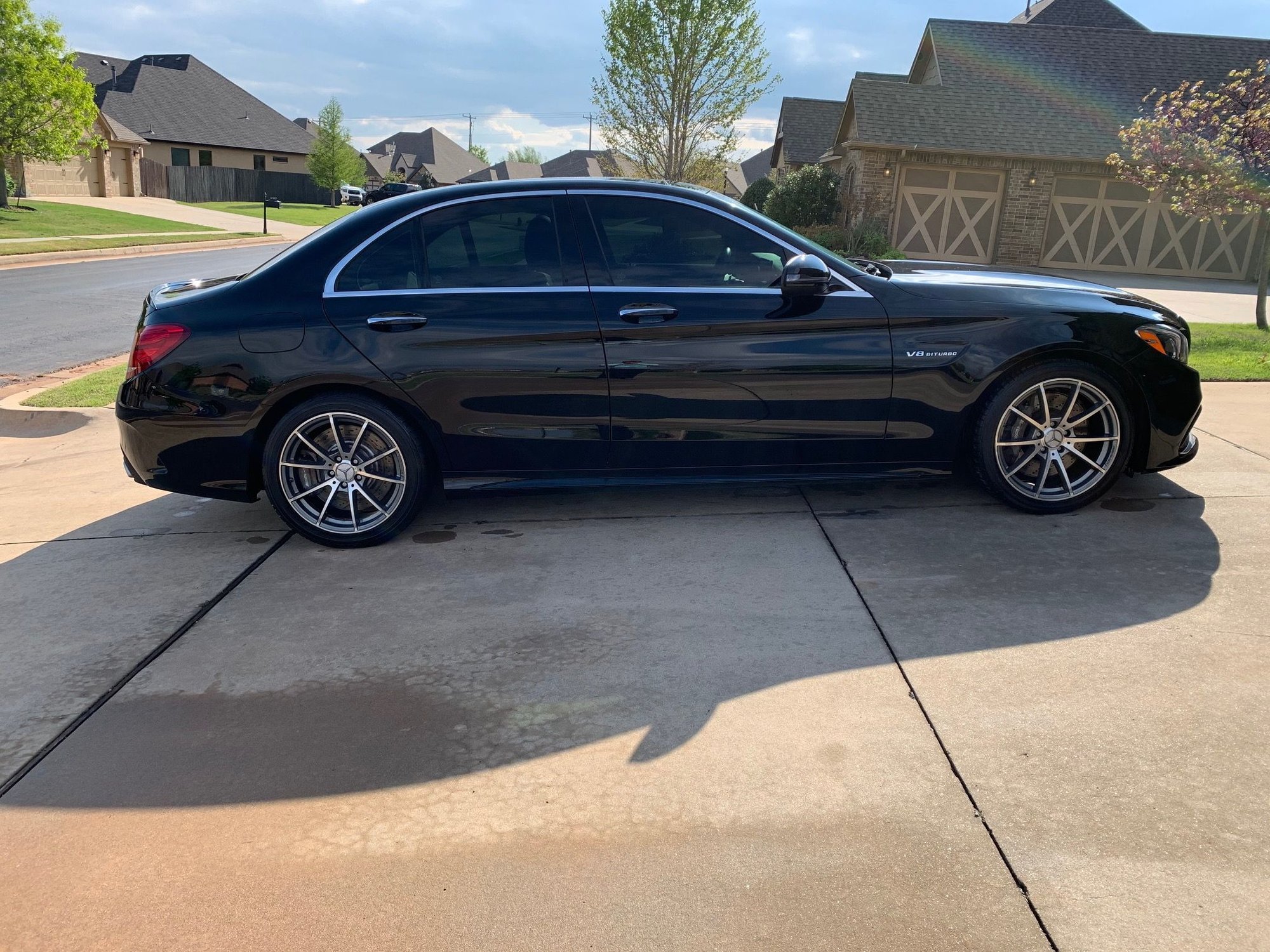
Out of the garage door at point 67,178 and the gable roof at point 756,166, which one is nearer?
the garage door at point 67,178

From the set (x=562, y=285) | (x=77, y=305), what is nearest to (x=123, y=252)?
(x=77, y=305)

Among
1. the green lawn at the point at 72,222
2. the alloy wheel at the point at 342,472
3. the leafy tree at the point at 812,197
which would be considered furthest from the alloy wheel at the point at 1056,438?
the green lawn at the point at 72,222

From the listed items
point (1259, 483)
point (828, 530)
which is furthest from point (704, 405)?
point (1259, 483)

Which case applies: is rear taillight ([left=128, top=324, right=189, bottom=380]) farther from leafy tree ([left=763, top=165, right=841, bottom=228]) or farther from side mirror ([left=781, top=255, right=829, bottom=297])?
leafy tree ([left=763, top=165, right=841, bottom=228])

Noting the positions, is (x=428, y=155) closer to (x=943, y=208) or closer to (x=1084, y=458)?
(x=943, y=208)

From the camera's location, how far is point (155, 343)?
4.54 m

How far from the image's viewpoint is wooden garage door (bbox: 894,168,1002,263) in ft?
80.9

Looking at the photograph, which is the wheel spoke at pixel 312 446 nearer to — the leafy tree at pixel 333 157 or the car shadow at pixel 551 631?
the car shadow at pixel 551 631

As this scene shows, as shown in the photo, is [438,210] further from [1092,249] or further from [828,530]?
[1092,249]

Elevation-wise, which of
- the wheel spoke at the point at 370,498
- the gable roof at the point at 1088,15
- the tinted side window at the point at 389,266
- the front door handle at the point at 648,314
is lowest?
the wheel spoke at the point at 370,498

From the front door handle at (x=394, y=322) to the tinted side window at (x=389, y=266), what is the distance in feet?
0.47

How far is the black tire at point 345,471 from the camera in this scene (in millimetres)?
4578

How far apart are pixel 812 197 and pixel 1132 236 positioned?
8486mm

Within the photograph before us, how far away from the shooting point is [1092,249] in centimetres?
2531
